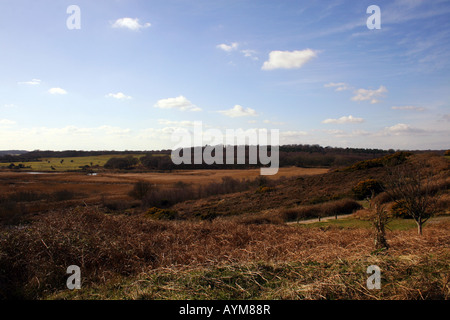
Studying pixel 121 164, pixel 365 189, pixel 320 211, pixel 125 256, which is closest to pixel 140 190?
pixel 320 211

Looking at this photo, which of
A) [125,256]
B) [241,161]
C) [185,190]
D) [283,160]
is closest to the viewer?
[125,256]

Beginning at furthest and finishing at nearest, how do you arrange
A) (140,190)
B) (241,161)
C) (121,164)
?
(121,164) → (241,161) → (140,190)

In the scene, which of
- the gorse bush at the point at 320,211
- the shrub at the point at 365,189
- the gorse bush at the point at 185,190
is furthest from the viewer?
the gorse bush at the point at 185,190

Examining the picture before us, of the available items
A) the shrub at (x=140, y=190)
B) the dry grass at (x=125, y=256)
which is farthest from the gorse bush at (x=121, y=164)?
the dry grass at (x=125, y=256)

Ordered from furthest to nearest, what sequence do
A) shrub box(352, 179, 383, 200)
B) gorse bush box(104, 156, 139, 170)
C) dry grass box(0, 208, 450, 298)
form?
gorse bush box(104, 156, 139, 170) → shrub box(352, 179, 383, 200) → dry grass box(0, 208, 450, 298)

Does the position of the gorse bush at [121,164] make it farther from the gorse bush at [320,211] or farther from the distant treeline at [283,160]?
the gorse bush at [320,211]

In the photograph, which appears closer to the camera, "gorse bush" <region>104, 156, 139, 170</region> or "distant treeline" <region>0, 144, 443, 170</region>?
"distant treeline" <region>0, 144, 443, 170</region>

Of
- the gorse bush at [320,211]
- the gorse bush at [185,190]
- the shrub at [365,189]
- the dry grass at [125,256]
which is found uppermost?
the dry grass at [125,256]

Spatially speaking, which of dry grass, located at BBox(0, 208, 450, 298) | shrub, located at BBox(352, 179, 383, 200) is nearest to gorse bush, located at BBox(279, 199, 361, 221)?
shrub, located at BBox(352, 179, 383, 200)

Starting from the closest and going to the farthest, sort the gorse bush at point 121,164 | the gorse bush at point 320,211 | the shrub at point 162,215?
the gorse bush at point 320,211
the shrub at point 162,215
the gorse bush at point 121,164

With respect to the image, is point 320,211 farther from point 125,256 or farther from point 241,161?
point 241,161

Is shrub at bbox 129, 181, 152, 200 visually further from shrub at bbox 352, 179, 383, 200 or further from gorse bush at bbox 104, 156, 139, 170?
gorse bush at bbox 104, 156, 139, 170
